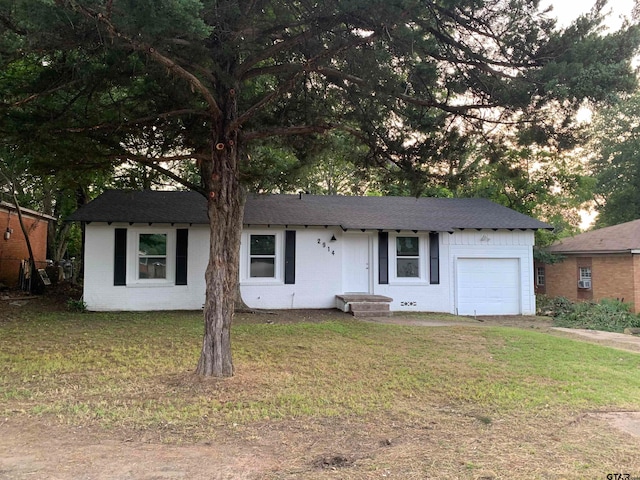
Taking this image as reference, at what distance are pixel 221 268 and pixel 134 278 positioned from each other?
789cm

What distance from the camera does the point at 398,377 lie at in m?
6.24

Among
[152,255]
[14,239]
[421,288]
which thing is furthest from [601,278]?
[14,239]

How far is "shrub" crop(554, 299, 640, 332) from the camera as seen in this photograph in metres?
13.0

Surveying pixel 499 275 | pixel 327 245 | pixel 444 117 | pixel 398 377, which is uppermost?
pixel 444 117

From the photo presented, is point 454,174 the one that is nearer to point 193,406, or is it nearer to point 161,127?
point 161,127

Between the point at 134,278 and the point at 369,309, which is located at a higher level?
the point at 134,278

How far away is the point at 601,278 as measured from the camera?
17.0 m

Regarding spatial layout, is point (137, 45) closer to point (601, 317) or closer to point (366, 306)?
point (366, 306)

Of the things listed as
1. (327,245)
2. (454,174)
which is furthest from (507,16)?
(327,245)

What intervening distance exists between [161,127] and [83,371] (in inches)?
174

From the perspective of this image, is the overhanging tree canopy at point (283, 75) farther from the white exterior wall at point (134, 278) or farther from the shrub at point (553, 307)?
the shrub at point (553, 307)

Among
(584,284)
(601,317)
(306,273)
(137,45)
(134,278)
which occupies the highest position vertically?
(137,45)

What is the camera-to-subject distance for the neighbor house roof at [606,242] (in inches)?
636

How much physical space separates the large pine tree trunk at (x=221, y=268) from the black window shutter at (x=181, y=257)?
284 inches
